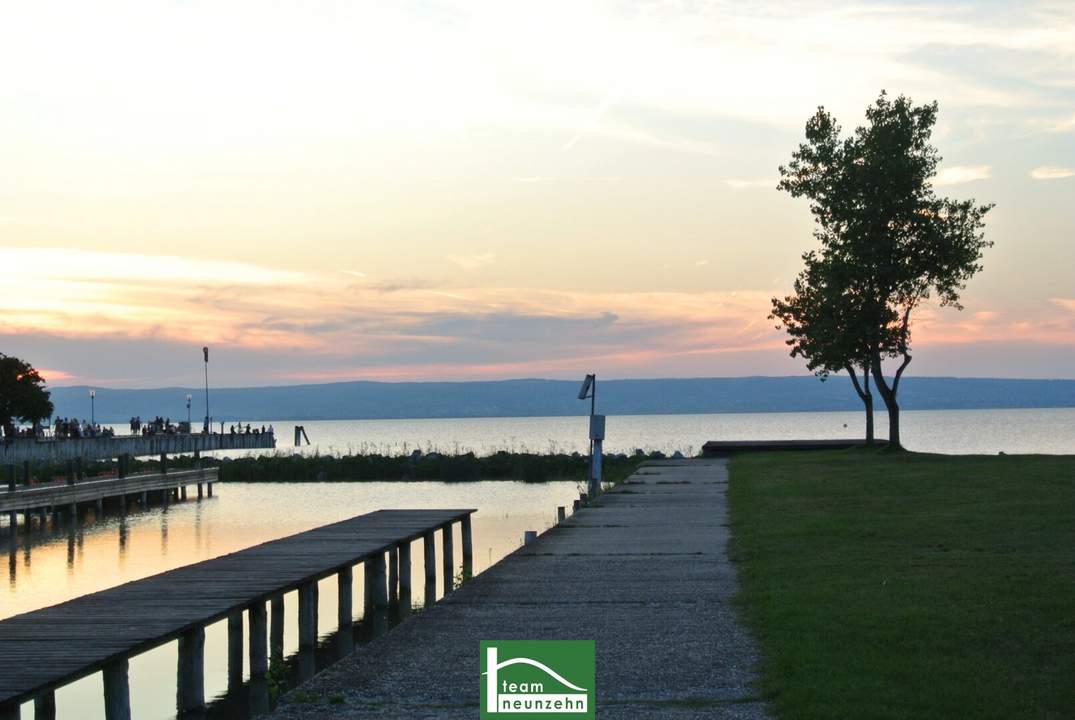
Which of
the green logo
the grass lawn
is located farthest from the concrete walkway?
the grass lawn

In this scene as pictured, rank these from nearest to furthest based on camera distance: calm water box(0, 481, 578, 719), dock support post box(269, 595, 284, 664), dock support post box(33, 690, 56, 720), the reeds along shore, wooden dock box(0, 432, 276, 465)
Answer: dock support post box(33, 690, 56, 720) < dock support post box(269, 595, 284, 664) < calm water box(0, 481, 578, 719) < wooden dock box(0, 432, 276, 465) < the reeds along shore

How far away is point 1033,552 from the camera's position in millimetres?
19484

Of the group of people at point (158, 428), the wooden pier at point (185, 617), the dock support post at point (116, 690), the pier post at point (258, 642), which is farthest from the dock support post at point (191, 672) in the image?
the group of people at point (158, 428)

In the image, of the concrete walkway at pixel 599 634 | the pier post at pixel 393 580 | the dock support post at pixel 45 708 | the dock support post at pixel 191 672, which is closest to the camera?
the concrete walkway at pixel 599 634

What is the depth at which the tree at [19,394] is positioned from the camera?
84.5 metres

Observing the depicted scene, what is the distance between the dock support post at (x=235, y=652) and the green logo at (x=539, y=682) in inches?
195

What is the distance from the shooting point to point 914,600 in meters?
15.4

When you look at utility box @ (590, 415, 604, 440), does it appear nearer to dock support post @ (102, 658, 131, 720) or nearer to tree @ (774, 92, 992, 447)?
tree @ (774, 92, 992, 447)

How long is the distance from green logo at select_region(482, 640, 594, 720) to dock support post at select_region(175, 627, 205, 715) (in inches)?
108

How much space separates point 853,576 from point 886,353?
1477 inches

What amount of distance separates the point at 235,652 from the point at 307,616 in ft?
3.40

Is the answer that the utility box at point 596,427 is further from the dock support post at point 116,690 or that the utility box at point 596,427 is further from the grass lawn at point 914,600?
the dock support post at point 116,690

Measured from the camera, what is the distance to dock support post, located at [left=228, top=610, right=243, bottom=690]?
16141 mm

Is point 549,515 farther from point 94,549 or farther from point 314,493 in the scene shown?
point 314,493
